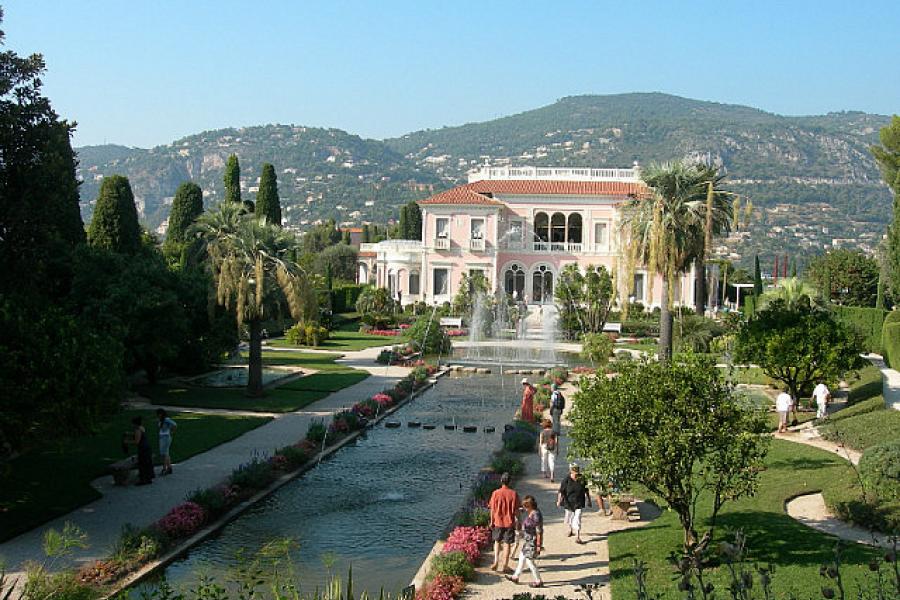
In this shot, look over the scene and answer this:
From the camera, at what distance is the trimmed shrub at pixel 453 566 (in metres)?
10.1

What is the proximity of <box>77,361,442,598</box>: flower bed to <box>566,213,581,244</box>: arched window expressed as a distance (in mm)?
38741

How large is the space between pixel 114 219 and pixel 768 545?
85.1ft

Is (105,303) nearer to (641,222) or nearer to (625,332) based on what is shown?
(641,222)

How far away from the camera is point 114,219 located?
100ft

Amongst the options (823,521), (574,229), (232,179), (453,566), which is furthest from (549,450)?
(574,229)

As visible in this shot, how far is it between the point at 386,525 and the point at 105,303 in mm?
11663

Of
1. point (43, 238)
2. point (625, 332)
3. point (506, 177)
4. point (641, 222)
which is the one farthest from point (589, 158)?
point (43, 238)

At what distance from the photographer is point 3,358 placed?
11.6 meters

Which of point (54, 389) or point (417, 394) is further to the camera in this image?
point (417, 394)

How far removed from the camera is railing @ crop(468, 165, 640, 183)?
57750 mm

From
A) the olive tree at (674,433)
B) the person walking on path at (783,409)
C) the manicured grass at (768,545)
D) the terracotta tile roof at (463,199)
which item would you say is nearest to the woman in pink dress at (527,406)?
the person walking on path at (783,409)

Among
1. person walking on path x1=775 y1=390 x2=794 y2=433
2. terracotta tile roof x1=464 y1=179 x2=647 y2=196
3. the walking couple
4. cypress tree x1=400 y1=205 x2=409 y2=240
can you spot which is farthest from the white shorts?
cypress tree x1=400 y1=205 x2=409 y2=240

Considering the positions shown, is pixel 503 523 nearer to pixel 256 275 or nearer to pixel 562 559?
pixel 562 559

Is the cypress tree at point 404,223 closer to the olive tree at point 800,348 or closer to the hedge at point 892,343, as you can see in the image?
the hedge at point 892,343
